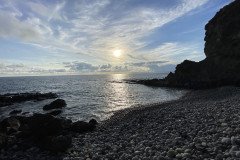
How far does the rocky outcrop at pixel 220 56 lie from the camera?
36044 millimetres

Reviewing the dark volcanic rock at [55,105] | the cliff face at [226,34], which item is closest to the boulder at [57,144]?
the dark volcanic rock at [55,105]

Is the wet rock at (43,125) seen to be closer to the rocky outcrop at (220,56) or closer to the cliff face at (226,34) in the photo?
the rocky outcrop at (220,56)

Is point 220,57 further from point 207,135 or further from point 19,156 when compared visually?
point 19,156

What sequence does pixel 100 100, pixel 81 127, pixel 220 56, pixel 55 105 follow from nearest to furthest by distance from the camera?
pixel 81 127, pixel 55 105, pixel 100 100, pixel 220 56

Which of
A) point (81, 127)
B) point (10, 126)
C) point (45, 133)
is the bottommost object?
point (10, 126)

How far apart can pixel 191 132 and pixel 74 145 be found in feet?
23.3

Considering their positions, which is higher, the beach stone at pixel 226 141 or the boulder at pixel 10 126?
the beach stone at pixel 226 141

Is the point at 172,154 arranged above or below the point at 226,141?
below

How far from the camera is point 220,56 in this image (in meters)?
41.0

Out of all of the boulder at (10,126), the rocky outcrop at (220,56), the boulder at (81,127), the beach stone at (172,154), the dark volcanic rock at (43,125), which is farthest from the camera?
the rocky outcrop at (220,56)

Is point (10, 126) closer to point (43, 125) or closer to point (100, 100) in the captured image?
point (43, 125)

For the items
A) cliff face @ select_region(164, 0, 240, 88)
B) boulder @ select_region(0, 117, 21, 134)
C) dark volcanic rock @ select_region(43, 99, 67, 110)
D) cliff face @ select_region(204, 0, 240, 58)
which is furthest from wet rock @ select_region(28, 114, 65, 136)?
cliff face @ select_region(204, 0, 240, 58)

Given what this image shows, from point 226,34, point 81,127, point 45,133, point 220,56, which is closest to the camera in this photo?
point 45,133

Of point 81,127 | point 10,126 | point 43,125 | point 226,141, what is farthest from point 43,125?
point 226,141
